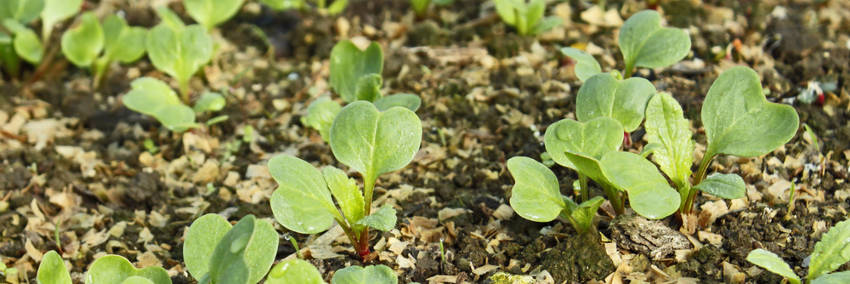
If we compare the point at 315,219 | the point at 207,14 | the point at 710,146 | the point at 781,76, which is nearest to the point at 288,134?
the point at 207,14

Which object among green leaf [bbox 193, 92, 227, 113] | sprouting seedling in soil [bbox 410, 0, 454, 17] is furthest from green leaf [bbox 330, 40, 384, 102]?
sprouting seedling in soil [bbox 410, 0, 454, 17]

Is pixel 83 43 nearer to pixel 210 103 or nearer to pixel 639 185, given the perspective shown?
pixel 210 103

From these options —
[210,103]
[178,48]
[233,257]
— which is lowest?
[210,103]

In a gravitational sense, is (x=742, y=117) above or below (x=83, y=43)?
above

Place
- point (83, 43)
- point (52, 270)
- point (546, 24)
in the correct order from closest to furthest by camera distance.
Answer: point (52, 270) < point (546, 24) < point (83, 43)

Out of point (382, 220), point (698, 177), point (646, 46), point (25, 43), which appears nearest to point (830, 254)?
point (698, 177)

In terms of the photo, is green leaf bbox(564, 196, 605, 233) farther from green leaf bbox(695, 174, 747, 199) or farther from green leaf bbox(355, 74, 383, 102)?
green leaf bbox(355, 74, 383, 102)

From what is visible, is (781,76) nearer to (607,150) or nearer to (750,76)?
(750,76)
